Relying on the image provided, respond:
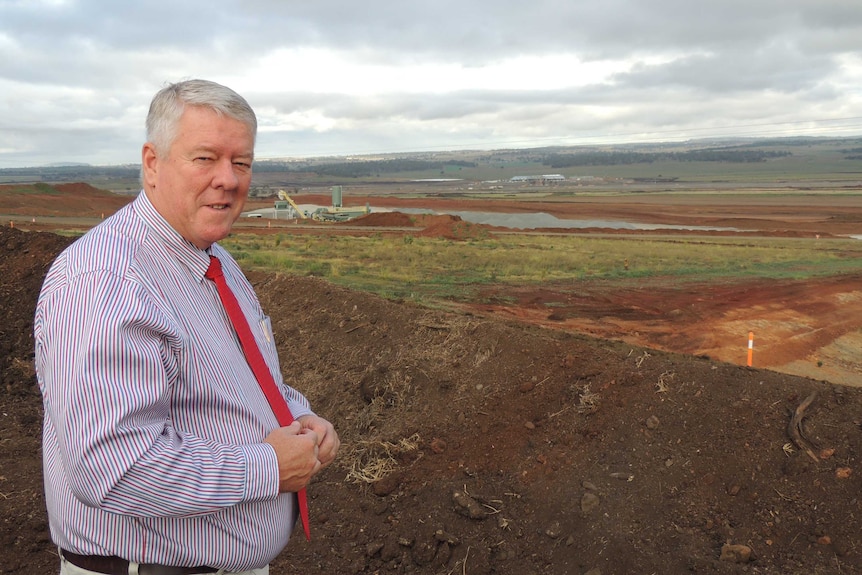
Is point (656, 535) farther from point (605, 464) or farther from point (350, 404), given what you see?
point (350, 404)

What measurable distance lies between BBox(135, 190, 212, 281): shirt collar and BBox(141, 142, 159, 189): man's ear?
0.13 feet

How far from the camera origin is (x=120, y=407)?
1.73 meters

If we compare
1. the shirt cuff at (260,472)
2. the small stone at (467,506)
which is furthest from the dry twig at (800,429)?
the shirt cuff at (260,472)

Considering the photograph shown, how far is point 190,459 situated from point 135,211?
0.75 metres

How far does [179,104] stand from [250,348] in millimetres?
750

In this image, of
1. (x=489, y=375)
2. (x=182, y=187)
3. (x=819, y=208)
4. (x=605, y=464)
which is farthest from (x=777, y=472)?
(x=819, y=208)

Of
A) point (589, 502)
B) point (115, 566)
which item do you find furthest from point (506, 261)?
point (115, 566)

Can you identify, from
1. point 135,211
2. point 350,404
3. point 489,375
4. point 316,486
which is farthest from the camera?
point 350,404

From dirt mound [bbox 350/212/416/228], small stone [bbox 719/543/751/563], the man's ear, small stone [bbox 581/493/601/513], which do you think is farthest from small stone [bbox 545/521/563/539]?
dirt mound [bbox 350/212/416/228]

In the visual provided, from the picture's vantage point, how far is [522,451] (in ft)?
20.4

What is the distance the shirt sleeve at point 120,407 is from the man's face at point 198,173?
0.35 metres

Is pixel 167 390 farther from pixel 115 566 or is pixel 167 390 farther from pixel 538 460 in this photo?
pixel 538 460

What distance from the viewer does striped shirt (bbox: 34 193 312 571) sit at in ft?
5.67

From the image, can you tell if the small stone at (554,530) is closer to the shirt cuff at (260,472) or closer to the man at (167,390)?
the man at (167,390)
